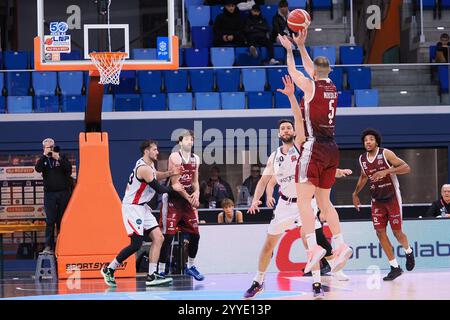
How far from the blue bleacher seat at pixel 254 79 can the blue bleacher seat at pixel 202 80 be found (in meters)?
0.67

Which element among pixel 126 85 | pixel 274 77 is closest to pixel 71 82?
pixel 126 85

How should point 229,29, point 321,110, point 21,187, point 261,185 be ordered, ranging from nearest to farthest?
point 321,110
point 261,185
point 21,187
point 229,29

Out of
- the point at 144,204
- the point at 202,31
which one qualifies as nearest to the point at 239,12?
the point at 202,31

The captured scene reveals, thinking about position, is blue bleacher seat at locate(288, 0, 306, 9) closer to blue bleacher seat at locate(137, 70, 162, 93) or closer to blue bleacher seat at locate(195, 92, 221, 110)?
blue bleacher seat at locate(195, 92, 221, 110)

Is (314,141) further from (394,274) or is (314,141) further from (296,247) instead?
(296,247)

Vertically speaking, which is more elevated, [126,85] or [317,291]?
[126,85]

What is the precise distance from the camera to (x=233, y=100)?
2102cm

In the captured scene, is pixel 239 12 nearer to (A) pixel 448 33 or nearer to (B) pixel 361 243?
(A) pixel 448 33

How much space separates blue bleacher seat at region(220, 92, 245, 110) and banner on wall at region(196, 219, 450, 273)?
4.55 m

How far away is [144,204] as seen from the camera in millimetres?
14023

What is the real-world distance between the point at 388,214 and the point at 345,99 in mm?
7053

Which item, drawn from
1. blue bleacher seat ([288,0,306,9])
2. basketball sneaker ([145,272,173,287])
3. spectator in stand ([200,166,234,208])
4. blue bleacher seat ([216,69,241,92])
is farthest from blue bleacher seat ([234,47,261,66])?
basketball sneaker ([145,272,173,287])

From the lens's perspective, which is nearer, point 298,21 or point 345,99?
point 298,21
